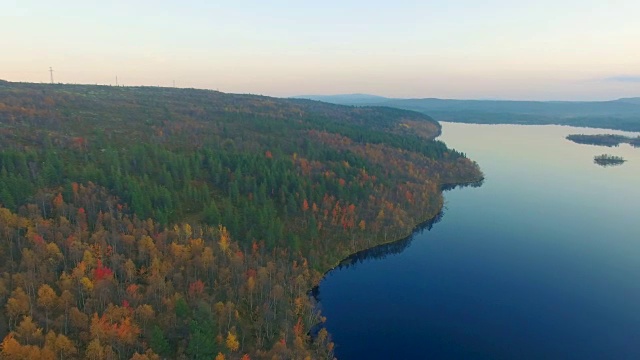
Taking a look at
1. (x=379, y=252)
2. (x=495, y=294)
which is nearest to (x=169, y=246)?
(x=379, y=252)

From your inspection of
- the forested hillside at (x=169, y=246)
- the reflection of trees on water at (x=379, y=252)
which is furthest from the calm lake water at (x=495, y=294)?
the forested hillside at (x=169, y=246)

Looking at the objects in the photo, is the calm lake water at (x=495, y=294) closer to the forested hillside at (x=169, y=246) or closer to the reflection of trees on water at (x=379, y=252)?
the reflection of trees on water at (x=379, y=252)

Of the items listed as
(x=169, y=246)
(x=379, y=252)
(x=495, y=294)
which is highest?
(x=169, y=246)

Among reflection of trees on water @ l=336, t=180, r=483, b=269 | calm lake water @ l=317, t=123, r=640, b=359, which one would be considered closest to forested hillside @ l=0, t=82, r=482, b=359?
reflection of trees on water @ l=336, t=180, r=483, b=269

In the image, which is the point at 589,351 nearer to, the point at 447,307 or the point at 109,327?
the point at 447,307

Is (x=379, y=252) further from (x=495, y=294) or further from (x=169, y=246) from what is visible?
(x=169, y=246)

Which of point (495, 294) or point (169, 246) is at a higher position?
point (169, 246)

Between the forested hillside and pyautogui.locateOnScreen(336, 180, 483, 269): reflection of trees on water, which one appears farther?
pyautogui.locateOnScreen(336, 180, 483, 269): reflection of trees on water

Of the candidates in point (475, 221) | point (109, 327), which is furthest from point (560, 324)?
point (109, 327)

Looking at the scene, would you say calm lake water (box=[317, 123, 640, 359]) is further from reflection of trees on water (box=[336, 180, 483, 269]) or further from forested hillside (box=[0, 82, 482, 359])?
forested hillside (box=[0, 82, 482, 359])
